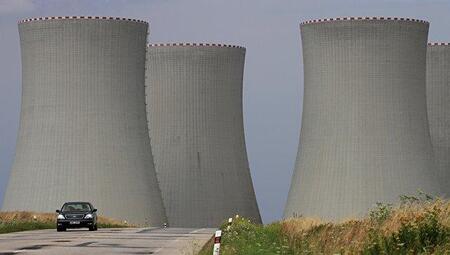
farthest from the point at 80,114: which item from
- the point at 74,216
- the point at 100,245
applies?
the point at 100,245

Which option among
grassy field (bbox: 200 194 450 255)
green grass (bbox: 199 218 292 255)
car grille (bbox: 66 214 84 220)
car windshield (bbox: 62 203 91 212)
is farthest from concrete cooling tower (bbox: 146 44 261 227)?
grassy field (bbox: 200 194 450 255)

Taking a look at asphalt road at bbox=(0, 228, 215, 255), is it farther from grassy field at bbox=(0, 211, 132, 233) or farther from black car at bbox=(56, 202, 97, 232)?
grassy field at bbox=(0, 211, 132, 233)

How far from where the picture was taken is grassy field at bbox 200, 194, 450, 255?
49.9 feet

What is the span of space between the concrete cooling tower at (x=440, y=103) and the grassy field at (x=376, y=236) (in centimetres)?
3978

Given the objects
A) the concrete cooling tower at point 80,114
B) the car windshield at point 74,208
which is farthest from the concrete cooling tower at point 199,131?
the car windshield at point 74,208

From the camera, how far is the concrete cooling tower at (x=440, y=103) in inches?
2425

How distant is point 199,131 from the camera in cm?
6012

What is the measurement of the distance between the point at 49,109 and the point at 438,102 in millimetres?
21739

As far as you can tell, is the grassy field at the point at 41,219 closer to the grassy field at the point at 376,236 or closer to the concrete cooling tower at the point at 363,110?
the concrete cooling tower at the point at 363,110

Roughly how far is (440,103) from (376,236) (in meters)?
48.1

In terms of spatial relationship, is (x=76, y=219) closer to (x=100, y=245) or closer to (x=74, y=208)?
(x=74, y=208)

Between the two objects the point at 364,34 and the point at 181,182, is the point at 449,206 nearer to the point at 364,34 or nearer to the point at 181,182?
the point at 364,34

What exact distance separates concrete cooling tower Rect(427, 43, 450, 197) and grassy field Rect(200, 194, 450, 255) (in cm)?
3978

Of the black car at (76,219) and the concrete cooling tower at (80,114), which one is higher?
the concrete cooling tower at (80,114)
